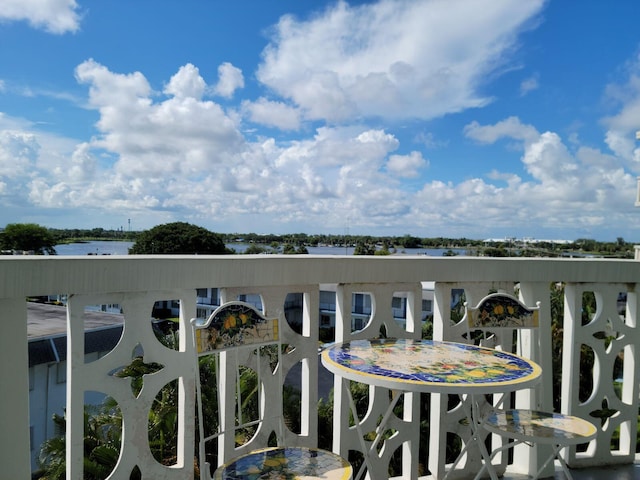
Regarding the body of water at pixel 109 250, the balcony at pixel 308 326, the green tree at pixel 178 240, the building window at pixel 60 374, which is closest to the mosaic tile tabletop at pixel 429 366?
the balcony at pixel 308 326

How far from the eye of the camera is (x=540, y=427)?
2234mm

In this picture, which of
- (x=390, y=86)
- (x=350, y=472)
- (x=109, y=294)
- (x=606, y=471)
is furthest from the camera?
(x=390, y=86)

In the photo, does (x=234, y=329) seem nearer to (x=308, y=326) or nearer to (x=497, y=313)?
(x=308, y=326)

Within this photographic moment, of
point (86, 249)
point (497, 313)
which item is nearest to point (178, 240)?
point (86, 249)

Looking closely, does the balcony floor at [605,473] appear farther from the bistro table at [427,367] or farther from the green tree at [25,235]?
the green tree at [25,235]

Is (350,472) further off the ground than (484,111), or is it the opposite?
(484,111)

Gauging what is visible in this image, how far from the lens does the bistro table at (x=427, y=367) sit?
172 centimetres

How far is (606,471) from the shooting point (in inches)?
119

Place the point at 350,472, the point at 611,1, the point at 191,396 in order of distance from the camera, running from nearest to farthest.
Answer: the point at 350,472
the point at 191,396
the point at 611,1

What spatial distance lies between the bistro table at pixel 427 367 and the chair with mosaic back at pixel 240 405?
0.30 meters

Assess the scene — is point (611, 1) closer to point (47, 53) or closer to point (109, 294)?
point (109, 294)

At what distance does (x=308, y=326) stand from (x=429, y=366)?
0.65 m

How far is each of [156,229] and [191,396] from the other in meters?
31.1

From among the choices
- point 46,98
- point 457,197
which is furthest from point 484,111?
point 46,98
